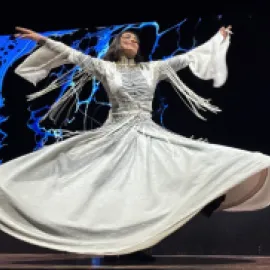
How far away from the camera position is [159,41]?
3.06 metres

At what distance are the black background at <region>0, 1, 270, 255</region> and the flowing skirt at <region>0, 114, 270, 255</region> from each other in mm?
838

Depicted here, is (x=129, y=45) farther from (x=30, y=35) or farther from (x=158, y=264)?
(x=158, y=264)

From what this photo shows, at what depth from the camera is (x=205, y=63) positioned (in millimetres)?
2152

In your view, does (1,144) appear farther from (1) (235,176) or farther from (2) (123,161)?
(1) (235,176)

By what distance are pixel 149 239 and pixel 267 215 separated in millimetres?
1392

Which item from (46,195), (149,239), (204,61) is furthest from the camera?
(204,61)

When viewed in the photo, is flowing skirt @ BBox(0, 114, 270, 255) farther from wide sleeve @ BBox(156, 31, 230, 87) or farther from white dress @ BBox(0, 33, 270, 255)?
wide sleeve @ BBox(156, 31, 230, 87)

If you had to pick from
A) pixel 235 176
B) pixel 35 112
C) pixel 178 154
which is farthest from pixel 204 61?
pixel 35 112

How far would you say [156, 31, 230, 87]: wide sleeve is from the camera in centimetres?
213

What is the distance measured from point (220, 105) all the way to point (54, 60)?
1.11 metres

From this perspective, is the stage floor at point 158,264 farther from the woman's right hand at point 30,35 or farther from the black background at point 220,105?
the woman's right hand at point 30,35

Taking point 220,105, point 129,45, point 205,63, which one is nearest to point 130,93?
point 129,45

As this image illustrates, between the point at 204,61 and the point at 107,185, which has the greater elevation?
the point at 204,61

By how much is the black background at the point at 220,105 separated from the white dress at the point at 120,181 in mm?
778
